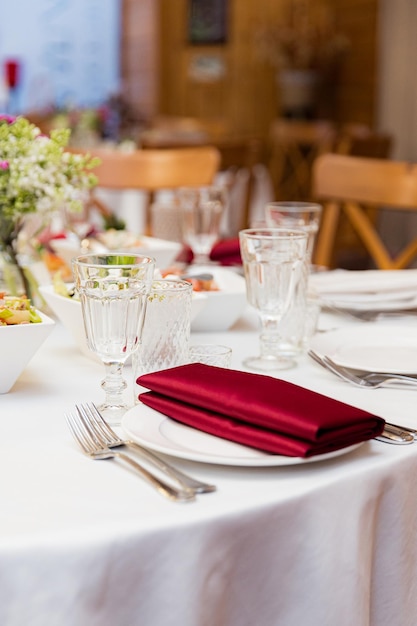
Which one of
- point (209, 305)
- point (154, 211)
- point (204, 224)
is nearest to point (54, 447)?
point (209, 305)

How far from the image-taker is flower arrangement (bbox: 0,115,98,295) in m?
1.46

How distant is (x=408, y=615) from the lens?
0.98 metres

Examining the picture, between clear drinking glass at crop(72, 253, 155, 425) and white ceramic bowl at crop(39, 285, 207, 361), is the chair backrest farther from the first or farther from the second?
clear drinking glass at crop(72, 253, 155, 425)

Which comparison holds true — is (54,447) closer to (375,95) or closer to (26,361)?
(26,361)

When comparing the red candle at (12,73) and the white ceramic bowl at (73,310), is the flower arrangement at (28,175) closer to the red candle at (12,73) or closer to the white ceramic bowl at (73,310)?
the white ceramic bowl at (73,310)

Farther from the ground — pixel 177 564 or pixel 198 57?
pixel 198 57

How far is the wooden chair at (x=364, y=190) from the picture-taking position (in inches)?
100

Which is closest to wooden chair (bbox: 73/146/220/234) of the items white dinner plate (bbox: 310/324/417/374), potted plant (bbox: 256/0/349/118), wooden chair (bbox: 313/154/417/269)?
wooden chair (bbox: 313/154/417/269)

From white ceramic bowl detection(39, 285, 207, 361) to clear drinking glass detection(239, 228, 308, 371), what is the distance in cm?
11

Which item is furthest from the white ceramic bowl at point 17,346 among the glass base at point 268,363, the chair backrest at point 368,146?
the chair backrest at point 368,146

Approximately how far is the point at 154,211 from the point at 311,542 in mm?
1456

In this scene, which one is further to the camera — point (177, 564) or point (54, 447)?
point (54, 447)

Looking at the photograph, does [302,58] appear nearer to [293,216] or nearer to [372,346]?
[293,216]

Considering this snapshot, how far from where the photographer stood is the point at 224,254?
1896 mm
